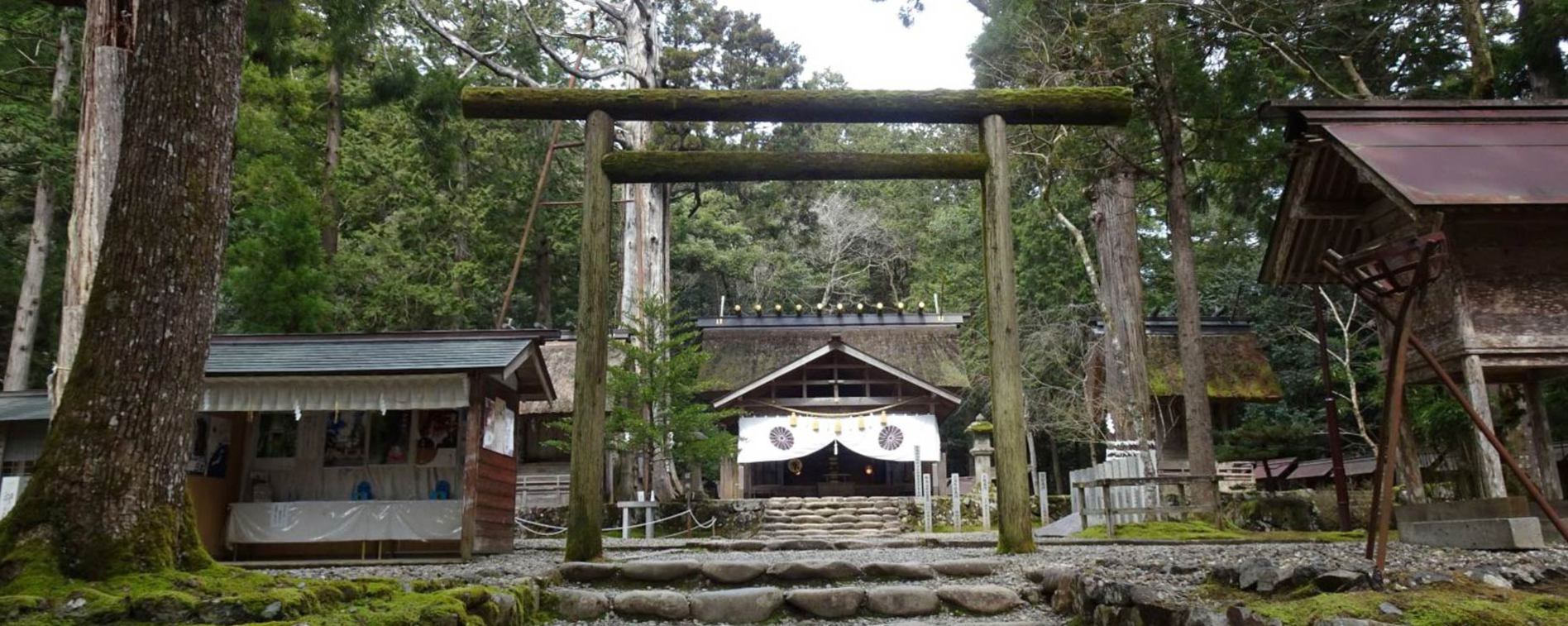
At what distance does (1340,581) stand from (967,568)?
9.33 feet

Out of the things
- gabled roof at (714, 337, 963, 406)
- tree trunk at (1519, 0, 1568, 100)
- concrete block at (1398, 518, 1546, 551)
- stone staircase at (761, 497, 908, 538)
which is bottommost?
stone staircase at (761, 497, 908, 538)

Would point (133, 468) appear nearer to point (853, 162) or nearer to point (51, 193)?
point (853, 162)

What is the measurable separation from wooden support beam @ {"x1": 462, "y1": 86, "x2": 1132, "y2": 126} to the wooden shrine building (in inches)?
64.4

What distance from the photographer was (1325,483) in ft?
58.1

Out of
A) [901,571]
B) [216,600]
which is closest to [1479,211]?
[901,571]

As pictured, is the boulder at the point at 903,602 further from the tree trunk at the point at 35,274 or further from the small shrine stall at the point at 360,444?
the tree trunk at the point at 35,274

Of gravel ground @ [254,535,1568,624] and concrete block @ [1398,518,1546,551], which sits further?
concrete block @ [1398,518,1546,551]

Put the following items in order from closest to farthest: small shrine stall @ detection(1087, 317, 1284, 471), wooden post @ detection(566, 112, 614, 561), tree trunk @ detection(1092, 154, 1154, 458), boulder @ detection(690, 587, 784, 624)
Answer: boulder @ detection(690, 587, 784, 624), wooden post @ detection(566, 112, 614, 561), tree trunk @ detection(1092, 154, 1154, 458), small shrine stall @ detection(1087, 317, 1284, 471)

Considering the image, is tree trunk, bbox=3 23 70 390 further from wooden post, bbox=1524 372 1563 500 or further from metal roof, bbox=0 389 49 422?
wooden post, bbox=1524 372 1563 500

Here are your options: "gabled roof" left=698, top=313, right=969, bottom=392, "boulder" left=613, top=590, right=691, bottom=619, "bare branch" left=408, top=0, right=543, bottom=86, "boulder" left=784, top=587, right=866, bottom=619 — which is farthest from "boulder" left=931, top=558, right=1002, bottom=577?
"gabled roof" left=698, top=313, right=969, bottom=392

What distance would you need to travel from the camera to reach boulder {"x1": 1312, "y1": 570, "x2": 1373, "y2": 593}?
320 centimetres

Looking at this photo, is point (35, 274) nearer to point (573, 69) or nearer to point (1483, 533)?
point (573, 69)

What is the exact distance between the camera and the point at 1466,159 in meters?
6.50

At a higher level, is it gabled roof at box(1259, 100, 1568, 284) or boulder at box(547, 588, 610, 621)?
gabled roof at box(1259, 100, 1568, 284)
